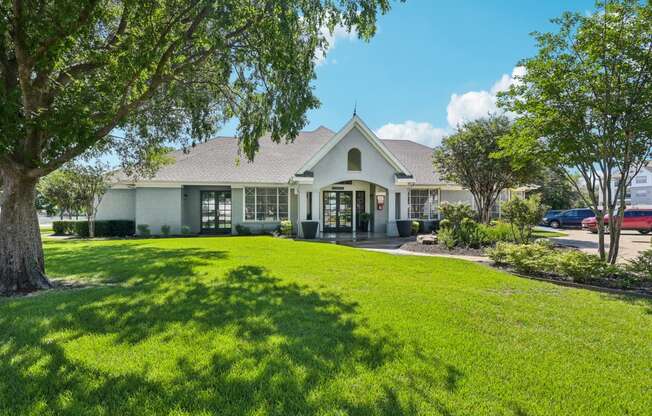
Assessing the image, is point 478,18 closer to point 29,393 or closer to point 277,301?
point 277,301

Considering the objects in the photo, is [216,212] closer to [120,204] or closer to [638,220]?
[120,204]

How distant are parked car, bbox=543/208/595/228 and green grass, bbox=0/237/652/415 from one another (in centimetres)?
2785

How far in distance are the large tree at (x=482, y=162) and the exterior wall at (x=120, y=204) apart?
18817mm

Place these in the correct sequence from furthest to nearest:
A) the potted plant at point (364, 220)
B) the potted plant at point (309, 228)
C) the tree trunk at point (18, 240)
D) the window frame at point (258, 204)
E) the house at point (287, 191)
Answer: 1. the potted plant at point (364, 220)
2. the window frame at point (258, 204)
3. the house at point (287, 191)
4. the potted plant at point (309, 228)
5. the tree trunk at point (18, 240)

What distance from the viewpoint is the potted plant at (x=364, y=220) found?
70.5ft

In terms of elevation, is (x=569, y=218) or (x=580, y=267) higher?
(x=569, y=218)

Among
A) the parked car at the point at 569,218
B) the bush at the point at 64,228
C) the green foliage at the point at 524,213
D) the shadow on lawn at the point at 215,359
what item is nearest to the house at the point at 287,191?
the bush at the point at 64,228

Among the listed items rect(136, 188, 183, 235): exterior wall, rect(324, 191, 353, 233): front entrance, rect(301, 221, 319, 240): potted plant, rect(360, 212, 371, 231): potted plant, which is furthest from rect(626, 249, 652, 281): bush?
rect(136, 188, 183, 235): exterior wall

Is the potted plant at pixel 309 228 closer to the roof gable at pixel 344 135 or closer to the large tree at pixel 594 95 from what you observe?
the roof gable at pixel 344 135

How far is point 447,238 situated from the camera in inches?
554

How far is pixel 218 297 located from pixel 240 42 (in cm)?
653

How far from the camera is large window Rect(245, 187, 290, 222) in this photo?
67.9ft

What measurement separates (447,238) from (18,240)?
1348 cm

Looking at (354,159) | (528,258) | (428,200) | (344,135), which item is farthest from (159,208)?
(528,258)
